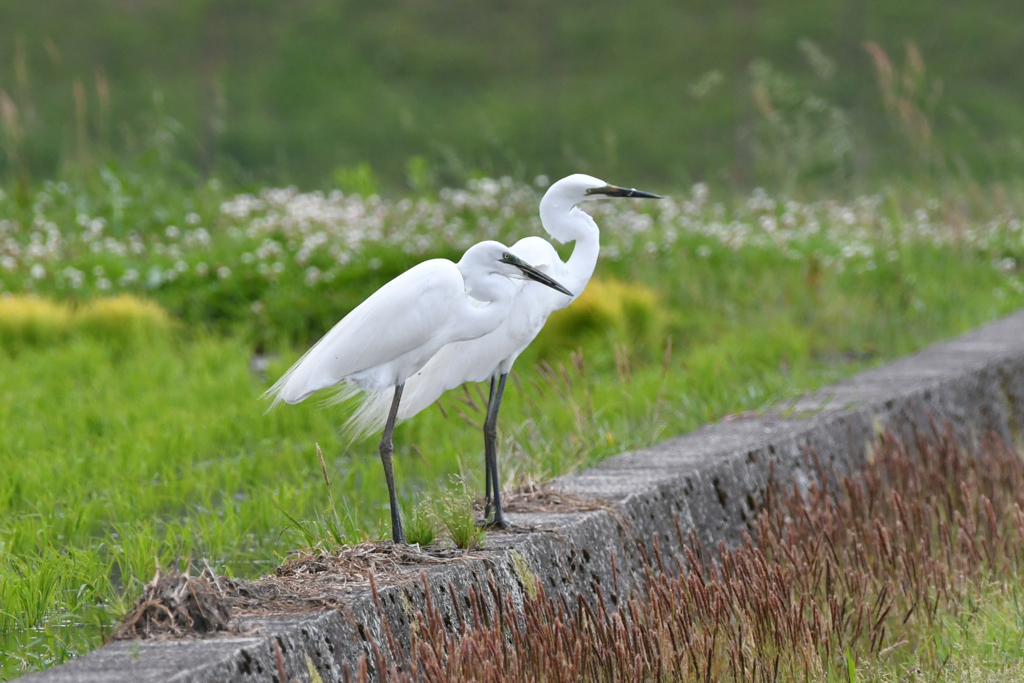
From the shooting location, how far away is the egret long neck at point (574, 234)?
271 cm

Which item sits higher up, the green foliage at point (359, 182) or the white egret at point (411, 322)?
the green foliage at point (359, 182)

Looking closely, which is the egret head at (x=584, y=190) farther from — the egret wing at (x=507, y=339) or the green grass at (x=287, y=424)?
the green grass at (x=287, y=424)

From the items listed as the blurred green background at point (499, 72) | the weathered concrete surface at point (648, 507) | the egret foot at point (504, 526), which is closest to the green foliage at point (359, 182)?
the weathered concrete surface at point (648, 507)

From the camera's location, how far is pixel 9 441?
3854 mm

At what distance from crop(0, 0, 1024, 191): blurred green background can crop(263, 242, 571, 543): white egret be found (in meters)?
16.9

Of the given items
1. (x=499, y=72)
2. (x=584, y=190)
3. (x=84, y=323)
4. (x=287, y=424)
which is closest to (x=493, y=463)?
(x=584, y=190)

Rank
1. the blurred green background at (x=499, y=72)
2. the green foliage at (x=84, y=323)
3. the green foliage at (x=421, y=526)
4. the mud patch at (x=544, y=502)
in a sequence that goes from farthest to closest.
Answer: the blurred green background at (x=499, y=72) < the green foliage at (x=84, y=323) < the mud patch at (x=544, y=502) < the green foliage at (x=421, y=526)

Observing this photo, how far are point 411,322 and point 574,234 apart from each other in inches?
21.1

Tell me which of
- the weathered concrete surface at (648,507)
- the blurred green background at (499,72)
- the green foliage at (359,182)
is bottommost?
the weathered concrete surface at (648,507)

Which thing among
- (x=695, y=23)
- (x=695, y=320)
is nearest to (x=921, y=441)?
(x=695, y=320)

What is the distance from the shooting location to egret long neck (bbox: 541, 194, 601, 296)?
8.89ft

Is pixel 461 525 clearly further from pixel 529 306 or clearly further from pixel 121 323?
pixel 121 323

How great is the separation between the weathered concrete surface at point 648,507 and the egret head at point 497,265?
0.57 metres

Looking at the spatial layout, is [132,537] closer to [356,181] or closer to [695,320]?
[695,320]
